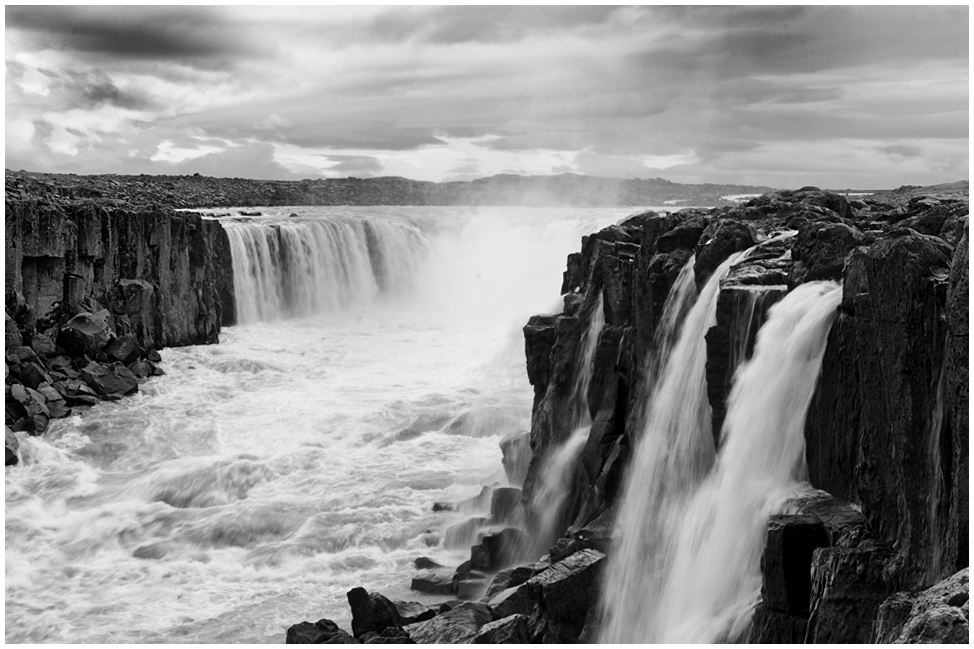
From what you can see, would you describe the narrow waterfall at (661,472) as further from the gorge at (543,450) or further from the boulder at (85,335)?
the boulder at (85,335)

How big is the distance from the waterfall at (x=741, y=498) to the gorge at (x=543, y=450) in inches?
1.9

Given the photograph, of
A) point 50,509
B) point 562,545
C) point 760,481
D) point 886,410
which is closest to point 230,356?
point 50,509

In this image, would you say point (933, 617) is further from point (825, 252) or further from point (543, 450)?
point (543, 450)

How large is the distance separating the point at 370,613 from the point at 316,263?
3718 centimetres

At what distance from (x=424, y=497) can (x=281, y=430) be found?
7.59 meters

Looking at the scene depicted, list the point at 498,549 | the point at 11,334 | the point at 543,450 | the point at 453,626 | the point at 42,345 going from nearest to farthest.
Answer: the point at 453,626 < the point at 498,549 < the point at 543,450 < the point at 11,334 < the point at 42,345

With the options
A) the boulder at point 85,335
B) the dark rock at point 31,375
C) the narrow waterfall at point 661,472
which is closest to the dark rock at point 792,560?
the narrow waterfall at point 661,472

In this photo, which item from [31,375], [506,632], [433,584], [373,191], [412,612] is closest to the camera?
[506,632]

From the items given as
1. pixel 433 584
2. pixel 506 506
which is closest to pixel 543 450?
pixel 506 506

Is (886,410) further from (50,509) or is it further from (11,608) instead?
(50,509)

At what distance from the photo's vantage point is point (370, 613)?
50.4 feet

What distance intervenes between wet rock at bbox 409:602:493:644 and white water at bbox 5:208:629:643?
229 centimetres

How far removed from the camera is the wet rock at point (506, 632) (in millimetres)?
13812

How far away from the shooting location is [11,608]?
59.0 ft
